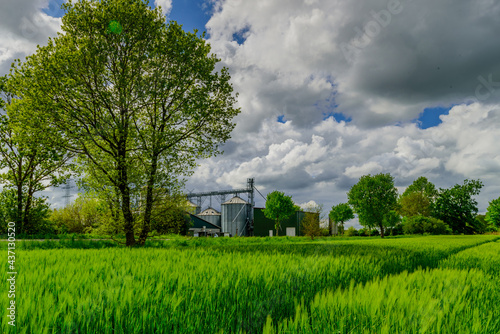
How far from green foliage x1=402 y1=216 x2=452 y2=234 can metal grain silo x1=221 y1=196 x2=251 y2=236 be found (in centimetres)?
3720

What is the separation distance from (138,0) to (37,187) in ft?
54.5

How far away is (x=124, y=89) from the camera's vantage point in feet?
46.4

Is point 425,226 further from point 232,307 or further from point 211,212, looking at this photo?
point 232,307

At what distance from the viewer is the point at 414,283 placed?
420cm

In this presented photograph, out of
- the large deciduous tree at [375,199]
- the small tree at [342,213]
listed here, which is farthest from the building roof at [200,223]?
the large deciduous tree at [375,199]

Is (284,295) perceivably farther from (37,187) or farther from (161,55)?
(37,187)

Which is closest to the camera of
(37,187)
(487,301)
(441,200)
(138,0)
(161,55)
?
(487,301)

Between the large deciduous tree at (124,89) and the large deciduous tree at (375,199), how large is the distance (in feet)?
146

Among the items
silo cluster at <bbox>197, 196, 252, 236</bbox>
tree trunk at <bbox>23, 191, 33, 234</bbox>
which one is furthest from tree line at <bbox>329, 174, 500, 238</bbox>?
tree trunk at <bbox>23, 191, 33, 234</bbox>

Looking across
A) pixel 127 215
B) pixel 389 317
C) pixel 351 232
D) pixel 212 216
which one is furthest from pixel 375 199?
pixel 389 317

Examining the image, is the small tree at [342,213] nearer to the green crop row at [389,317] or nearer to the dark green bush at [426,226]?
the dark green bush at [426,226]

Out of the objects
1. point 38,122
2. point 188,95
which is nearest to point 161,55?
point 188,95

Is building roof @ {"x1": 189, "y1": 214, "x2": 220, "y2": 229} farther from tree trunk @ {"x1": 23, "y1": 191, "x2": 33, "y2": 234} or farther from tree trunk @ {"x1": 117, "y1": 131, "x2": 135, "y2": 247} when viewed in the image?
tree trunk @ {"x1": 117, "y1": 131, "x2": 135, "y2": 247}

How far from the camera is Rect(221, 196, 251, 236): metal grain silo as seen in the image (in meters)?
65.4
